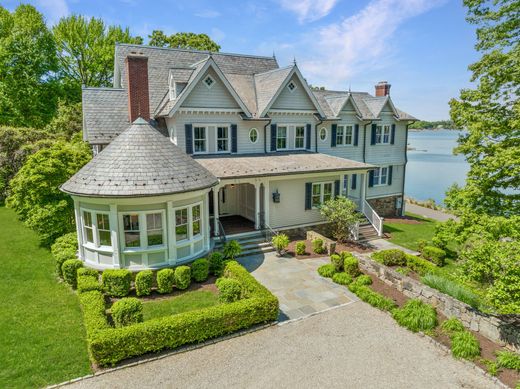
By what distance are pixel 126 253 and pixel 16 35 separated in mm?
33388

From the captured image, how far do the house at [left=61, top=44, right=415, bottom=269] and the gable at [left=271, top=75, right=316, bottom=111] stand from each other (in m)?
0.08

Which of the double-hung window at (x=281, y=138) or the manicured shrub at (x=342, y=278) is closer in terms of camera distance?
the manicured shrub at (x=342, y=278)

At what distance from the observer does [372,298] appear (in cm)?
1152

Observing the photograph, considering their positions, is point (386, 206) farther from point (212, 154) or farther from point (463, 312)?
point (463, 312)

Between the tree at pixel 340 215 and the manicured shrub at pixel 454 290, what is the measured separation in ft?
20.8

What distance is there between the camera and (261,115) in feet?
63.4

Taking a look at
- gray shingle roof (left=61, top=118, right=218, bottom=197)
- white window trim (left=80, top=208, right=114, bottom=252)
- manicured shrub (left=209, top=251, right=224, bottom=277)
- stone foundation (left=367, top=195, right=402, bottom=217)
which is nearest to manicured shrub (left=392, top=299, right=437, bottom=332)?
manicured shrub (left=209, top=251, right=224, bottom=277)

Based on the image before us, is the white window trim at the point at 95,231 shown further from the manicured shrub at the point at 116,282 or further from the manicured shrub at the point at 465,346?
the manicured shrub at the point at 465,346

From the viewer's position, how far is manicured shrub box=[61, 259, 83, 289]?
39.5 ft

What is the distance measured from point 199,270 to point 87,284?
372 centimetres

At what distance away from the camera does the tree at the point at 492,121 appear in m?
9.32

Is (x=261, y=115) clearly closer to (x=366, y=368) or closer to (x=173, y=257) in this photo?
(x=173, y=257)

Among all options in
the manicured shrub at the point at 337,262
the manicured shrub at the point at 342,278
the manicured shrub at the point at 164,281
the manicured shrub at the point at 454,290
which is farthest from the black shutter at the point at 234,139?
Result: the manicured shrub at the point at 454,290

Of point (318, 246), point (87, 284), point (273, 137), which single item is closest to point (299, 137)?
point (273, 137)
